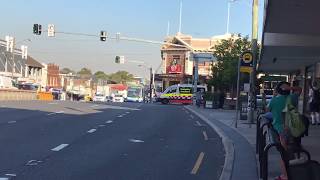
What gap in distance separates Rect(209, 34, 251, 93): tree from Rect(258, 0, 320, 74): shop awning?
1967 cm

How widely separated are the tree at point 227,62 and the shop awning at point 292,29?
64.5ft

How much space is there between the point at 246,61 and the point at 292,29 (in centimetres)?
612

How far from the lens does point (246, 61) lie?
2520 centimetres

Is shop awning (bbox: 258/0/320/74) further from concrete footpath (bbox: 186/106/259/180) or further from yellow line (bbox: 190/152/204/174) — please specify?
yellow line (bbox: 190/152/204/174)

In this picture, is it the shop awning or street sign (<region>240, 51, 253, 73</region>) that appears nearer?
the shop awning

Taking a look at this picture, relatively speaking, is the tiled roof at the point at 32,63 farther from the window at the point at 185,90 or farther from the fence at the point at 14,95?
the window at the point at 185,90

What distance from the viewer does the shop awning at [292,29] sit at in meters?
14.6

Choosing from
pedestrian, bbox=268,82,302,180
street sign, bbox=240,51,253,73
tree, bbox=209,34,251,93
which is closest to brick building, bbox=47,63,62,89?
tree, bbox=209,34,251,93

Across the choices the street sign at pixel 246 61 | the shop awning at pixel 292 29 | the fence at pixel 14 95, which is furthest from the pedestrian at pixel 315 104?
the fence at pixel 14 95

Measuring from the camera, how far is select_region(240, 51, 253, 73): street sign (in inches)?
988

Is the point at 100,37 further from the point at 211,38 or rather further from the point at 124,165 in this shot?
the point at 211,38

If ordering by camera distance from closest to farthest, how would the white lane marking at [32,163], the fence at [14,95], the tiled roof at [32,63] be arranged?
the white lane marking at [32,163]
the fence at [14,95]
the tiled roof at [32,63]

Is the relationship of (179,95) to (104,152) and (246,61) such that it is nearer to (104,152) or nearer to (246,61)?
(246,61)

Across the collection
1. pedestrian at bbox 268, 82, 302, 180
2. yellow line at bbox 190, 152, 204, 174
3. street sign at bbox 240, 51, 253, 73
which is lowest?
yellow line at bbox 190, 152, 204, 174
